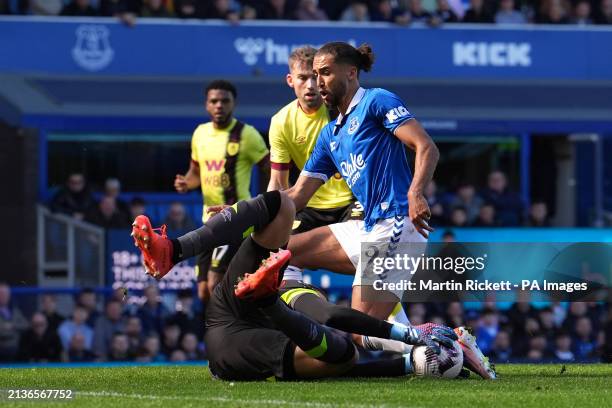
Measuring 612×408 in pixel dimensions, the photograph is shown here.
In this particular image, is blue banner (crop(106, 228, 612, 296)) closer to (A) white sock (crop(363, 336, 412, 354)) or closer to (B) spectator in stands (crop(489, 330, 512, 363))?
(B) spectator in stands (crop(489, 330, 512, 363))

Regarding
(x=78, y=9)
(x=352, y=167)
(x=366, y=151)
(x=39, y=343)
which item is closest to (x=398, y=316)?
(x=352, y=167)

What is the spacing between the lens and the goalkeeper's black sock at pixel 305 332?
7.74m

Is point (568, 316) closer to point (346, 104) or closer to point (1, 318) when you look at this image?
point (1, 318)

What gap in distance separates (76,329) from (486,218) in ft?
20.2

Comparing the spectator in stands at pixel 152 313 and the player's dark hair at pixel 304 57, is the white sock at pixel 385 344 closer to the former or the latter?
the player's dark hair at pixel 304 57

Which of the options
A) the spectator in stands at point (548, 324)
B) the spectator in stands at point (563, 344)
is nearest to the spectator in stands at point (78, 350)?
the spectator in stands at point (548, 324)

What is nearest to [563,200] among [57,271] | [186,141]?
[186,141]

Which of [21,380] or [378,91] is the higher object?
[378,91]

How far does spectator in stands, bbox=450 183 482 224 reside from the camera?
1845 centimetres

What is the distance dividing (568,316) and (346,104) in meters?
7.29

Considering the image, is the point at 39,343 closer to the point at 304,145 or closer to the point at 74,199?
the point at 74,199

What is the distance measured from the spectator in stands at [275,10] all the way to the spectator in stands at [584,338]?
6427mm

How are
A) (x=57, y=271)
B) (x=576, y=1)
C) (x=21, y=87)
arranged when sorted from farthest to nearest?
(x=576, y=1) → (x=21, y=87) → (x=57, y=271)

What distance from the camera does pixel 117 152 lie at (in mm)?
19109
